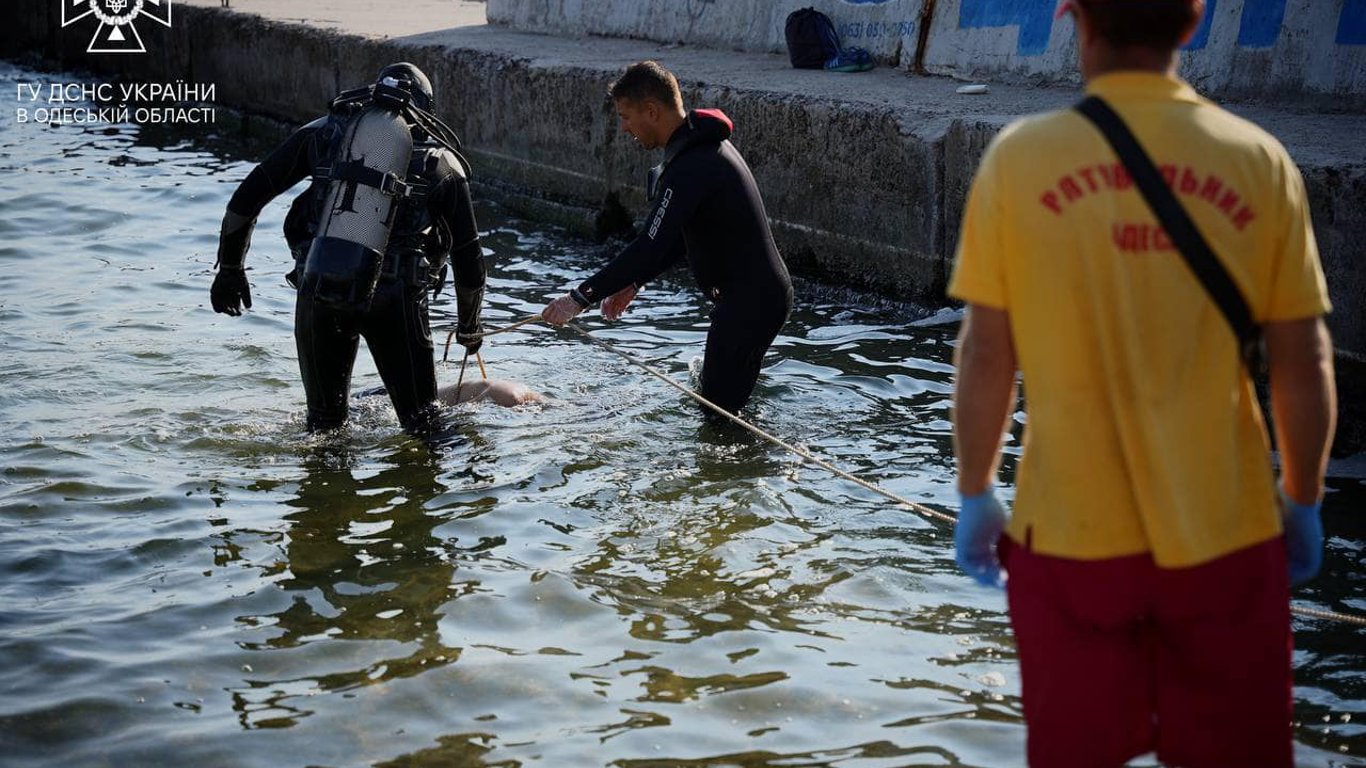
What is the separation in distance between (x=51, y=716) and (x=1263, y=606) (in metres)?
3.31

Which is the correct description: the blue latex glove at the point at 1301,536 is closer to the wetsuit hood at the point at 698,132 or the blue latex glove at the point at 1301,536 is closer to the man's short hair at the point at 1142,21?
the man's short hair at the point at 1142,21

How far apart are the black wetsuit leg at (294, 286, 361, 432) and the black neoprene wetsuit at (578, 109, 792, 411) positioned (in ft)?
3.35

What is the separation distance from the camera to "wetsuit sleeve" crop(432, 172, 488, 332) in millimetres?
5996

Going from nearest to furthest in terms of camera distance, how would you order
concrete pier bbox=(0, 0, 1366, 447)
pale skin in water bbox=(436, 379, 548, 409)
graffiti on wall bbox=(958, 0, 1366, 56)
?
pale skin in water bbox=(436, 379, 548, 409), concrete pier bbox=(0, 0, 1366, 447), graffiti on wall bbox=(958, 0, 1366, 56)

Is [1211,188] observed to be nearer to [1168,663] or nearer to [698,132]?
[1168,663]

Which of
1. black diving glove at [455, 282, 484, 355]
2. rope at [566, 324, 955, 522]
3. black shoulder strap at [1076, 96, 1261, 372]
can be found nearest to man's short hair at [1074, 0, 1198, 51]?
black shoulder strap at [1076, 96, 1261, 372]

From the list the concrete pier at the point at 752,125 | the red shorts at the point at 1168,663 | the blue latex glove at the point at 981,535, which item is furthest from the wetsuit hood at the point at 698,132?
the red shorts at the point at 1168,663

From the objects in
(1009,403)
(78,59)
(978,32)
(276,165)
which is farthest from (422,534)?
(78,59)

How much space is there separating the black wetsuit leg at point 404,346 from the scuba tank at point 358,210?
0.20 meters

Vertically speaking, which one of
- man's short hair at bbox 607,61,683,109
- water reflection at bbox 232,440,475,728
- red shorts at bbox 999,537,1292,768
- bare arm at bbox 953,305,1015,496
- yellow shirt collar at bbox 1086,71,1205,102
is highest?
yellow shirt collar at bbox 1086,71,1205,102

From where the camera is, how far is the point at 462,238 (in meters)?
6.12

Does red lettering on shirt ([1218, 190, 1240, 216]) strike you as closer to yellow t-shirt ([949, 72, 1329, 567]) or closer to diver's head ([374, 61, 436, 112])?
yellow t-shirt ([949, 72, 1329, 567])

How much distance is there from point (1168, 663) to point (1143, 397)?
47 centimetres

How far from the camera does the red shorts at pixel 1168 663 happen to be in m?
2.49
